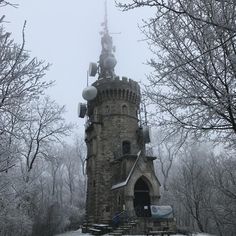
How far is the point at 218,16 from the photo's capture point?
236 inches

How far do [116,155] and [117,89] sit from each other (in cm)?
643

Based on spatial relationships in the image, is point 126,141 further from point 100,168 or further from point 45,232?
point 45,232

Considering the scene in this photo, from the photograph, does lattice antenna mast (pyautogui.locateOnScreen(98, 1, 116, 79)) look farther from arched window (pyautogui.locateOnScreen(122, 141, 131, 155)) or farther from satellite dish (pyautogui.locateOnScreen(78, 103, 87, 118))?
arched window (pyautogui.locateOnScreen(122, 141, 131, 155))

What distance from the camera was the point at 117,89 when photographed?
1133 inches

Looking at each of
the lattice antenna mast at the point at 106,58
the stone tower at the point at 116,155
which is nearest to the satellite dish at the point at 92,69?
the lattice antenna mast at the point at 106,58

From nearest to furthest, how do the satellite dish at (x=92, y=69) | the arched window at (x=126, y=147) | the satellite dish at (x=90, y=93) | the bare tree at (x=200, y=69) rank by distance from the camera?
the bare tree at (x=200, y=69) → the arched window at (x=126, y=147) → the satellite dish at (x=90, y=93) → the satellite dish at (x=92, y=69)

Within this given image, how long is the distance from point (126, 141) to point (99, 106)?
4608 mm

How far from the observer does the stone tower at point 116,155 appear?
80.8 feet

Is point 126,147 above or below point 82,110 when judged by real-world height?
below

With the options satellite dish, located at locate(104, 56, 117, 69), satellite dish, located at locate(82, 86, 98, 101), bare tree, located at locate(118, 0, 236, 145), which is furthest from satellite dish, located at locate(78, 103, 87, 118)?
bare tree, located at locate(118, 0, 236, 145)

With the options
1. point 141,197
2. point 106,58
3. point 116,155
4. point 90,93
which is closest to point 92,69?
point 106,58

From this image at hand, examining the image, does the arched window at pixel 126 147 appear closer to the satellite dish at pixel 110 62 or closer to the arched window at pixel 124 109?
the arched window at pixel 124 109

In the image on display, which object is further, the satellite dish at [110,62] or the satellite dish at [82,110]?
the satellite dish at [110,62]

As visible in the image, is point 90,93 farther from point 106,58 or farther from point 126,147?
point 126,147
